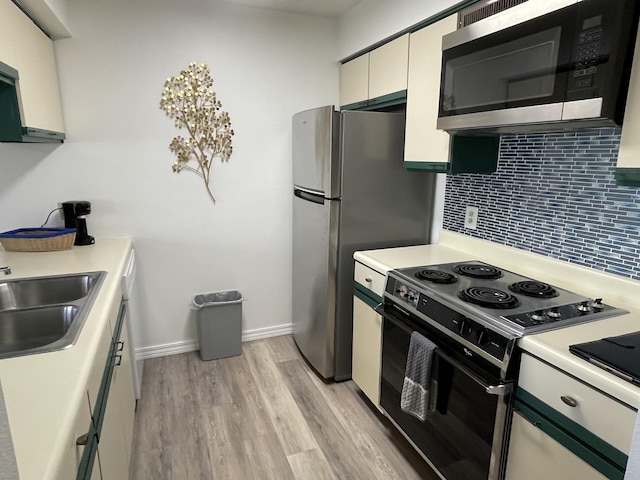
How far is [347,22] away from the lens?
108 inches

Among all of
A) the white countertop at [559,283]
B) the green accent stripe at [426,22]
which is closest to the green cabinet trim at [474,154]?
the white countertop at [559,283]

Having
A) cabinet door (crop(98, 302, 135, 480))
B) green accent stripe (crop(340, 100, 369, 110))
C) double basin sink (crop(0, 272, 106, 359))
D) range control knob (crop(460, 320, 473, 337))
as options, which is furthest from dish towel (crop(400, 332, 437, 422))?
green accent stripe (crop(340, 100, 369, 110))

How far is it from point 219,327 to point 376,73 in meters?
1.97

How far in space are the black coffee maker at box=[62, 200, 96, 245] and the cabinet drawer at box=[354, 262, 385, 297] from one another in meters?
1.63

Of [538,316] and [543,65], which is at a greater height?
[543,65]

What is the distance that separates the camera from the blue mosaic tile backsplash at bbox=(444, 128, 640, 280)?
1477 mm

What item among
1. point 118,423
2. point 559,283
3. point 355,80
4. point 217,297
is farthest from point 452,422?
point 355,80

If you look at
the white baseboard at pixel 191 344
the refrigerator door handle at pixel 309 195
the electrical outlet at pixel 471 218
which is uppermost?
the refrigerator door handle at pixel 309 195

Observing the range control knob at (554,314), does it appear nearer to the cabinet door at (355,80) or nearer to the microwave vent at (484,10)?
the microwave vent at (484,10)

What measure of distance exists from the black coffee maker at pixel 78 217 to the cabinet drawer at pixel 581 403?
7.84ft

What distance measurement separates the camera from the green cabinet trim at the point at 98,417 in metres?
0.96

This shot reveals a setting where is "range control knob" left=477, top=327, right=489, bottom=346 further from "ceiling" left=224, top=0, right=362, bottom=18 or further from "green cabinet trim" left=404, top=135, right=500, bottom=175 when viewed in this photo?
"ceiling" left=224, top=0, right=362, bottom=18

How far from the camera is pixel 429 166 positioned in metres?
2.01

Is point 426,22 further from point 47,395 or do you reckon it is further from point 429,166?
point 47,395
